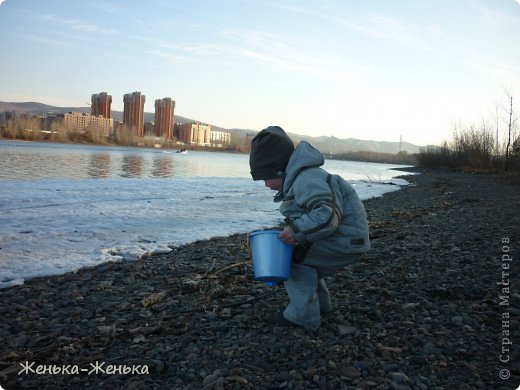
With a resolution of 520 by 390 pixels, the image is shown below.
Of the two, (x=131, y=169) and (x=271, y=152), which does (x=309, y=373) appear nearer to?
(x=271, y=152)

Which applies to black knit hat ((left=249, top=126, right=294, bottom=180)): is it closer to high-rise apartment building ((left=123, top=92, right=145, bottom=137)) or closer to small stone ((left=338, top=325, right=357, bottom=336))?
small stone ((left=338, top=325, right=357, bottom=336))

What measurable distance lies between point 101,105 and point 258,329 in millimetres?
153153

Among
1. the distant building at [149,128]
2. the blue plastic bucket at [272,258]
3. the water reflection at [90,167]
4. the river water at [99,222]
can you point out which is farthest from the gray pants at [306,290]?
the distant building at [149,128]

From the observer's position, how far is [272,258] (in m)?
2.58

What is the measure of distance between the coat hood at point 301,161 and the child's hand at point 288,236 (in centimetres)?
32

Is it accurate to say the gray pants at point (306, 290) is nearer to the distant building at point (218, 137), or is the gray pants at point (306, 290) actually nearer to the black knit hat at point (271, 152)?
the black knit hat at point (271, 152)

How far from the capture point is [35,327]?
299 centimetres

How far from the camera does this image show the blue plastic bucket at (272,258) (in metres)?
2.57

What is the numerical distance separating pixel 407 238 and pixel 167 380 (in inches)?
183

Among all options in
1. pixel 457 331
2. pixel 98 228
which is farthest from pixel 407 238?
pixel 98 228

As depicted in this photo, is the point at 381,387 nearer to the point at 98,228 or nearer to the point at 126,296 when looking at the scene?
the point at 126,296

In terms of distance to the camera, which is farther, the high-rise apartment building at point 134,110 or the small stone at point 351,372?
the high-rise apartment building at point 134,110

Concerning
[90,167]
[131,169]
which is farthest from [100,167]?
[131,169]

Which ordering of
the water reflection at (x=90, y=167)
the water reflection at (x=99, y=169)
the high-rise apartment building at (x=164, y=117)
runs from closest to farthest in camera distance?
the water reflection at (x=90, y=167)
the water reflection at (x=99, y=169)
the high-rise apartment building at (x=164, y=117)
